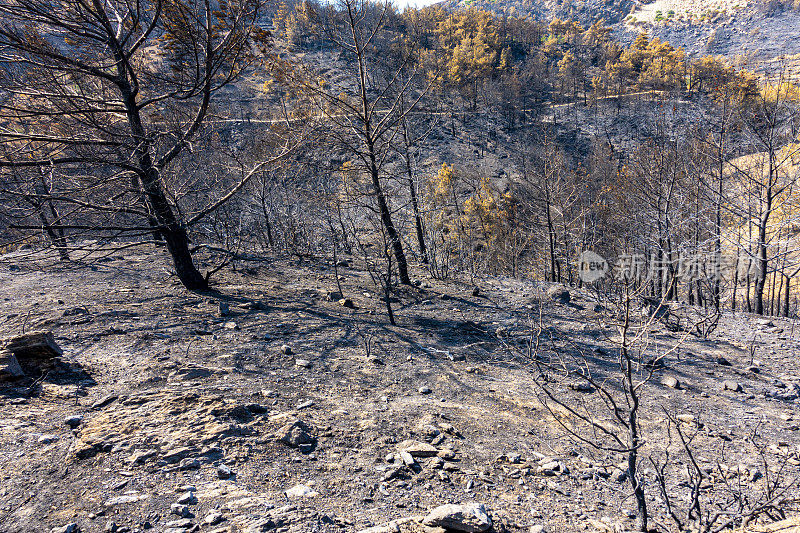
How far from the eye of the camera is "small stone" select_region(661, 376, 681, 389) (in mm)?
4965

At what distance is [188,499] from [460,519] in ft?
5.05

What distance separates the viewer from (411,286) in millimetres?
8523

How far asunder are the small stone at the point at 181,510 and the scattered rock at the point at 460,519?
1293 millimetres

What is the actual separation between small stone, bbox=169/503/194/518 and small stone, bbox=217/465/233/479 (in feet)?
0.99

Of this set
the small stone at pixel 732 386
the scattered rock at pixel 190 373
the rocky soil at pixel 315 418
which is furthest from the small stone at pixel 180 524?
the small stone at pixel 732 386

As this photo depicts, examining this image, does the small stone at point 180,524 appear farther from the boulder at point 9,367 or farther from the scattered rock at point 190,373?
the boulder at point 9,367

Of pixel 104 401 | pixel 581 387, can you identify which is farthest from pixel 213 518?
pixel 581 387

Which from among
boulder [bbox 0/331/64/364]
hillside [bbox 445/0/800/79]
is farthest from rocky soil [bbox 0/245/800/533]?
hillside [bbox 445/0/800/79]

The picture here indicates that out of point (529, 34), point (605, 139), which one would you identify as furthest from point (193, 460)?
point (529, 34)

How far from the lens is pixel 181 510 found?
1938 mm

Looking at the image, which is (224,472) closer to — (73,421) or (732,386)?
(73,421)

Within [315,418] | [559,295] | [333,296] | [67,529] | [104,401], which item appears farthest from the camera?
[559,295]

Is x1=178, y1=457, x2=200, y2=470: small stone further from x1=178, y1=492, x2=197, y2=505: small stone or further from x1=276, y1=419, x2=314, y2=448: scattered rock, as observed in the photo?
x1=276, y1=419, x2=314, y2=448: scattered rock

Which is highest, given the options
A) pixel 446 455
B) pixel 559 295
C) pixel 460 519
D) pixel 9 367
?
pixel 9 367
